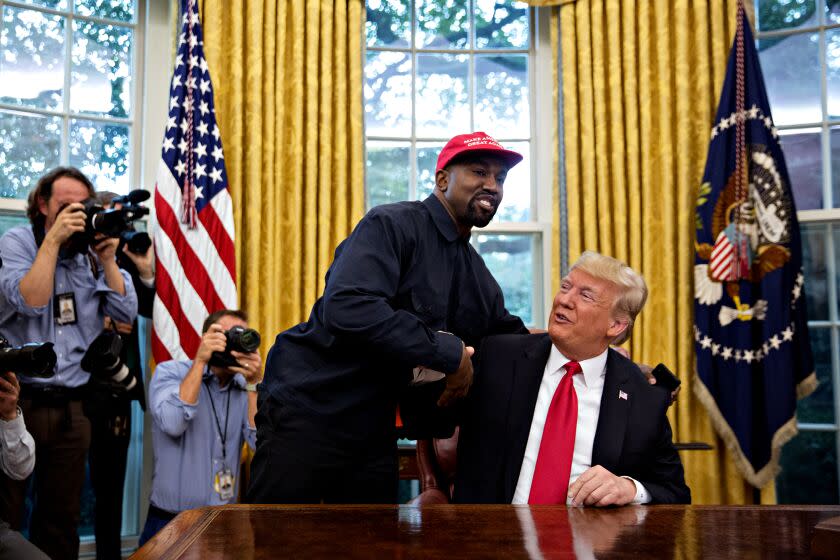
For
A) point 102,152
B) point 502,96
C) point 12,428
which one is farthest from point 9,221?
point 502,96

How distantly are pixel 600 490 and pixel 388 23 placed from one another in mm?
3272

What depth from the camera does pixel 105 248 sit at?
3061 millimetres

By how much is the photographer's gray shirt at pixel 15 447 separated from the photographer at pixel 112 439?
0.82 metres

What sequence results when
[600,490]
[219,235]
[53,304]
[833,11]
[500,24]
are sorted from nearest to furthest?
[600,490]
[53,304]
[219,235]
[833,11]
[500,24]

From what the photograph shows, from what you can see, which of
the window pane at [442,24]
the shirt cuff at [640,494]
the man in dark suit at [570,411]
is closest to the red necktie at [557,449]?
the man in dark suit at [570,411]

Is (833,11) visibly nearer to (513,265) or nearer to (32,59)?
(513,265)

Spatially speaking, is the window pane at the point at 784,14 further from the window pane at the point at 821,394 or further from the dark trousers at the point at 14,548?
the dark trousers at the point at 14,548

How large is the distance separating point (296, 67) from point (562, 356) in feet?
7.59

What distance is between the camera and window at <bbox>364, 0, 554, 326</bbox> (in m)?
4.27

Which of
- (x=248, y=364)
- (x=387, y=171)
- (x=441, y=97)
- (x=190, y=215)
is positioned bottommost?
(x=248, y=364)

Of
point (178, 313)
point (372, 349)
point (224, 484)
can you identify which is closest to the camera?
Result: point (372, 349)

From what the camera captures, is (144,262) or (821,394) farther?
(821,394)

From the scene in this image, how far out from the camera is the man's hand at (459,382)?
6.09ft

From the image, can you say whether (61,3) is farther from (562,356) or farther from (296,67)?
(562,356)
